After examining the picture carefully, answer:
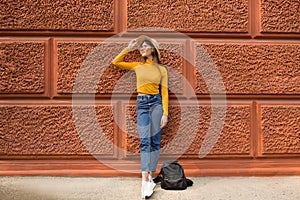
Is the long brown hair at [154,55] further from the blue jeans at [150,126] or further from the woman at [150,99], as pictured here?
the blue jeans at [150,126]

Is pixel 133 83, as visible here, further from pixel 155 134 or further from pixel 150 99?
pixel 155 134

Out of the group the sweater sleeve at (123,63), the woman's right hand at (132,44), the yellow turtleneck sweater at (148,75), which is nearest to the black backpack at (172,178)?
the yellow turtleneck sweater at (148,75)

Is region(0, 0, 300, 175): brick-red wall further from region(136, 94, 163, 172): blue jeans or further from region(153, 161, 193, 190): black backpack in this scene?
region(153, 161, 193, 190): black backpack

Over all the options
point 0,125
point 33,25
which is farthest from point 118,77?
point 0,125

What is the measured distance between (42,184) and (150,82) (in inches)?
58.0

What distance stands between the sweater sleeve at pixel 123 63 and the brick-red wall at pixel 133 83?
5.4 inches

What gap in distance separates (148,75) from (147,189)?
1101 mm

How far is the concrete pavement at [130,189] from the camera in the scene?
3.54 meters

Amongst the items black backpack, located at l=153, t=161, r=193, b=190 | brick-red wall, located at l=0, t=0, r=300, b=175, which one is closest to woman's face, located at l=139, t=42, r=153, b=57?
brick-red wall, located at l=0, t=0, r=300, b=175

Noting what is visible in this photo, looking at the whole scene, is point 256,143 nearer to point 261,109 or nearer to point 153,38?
point 261,109

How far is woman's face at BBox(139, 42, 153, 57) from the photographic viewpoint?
3.80m

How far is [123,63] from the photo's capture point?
3930 millimetres

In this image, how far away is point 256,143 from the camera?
4.15 m

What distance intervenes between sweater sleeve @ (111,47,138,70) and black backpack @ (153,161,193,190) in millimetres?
1059
